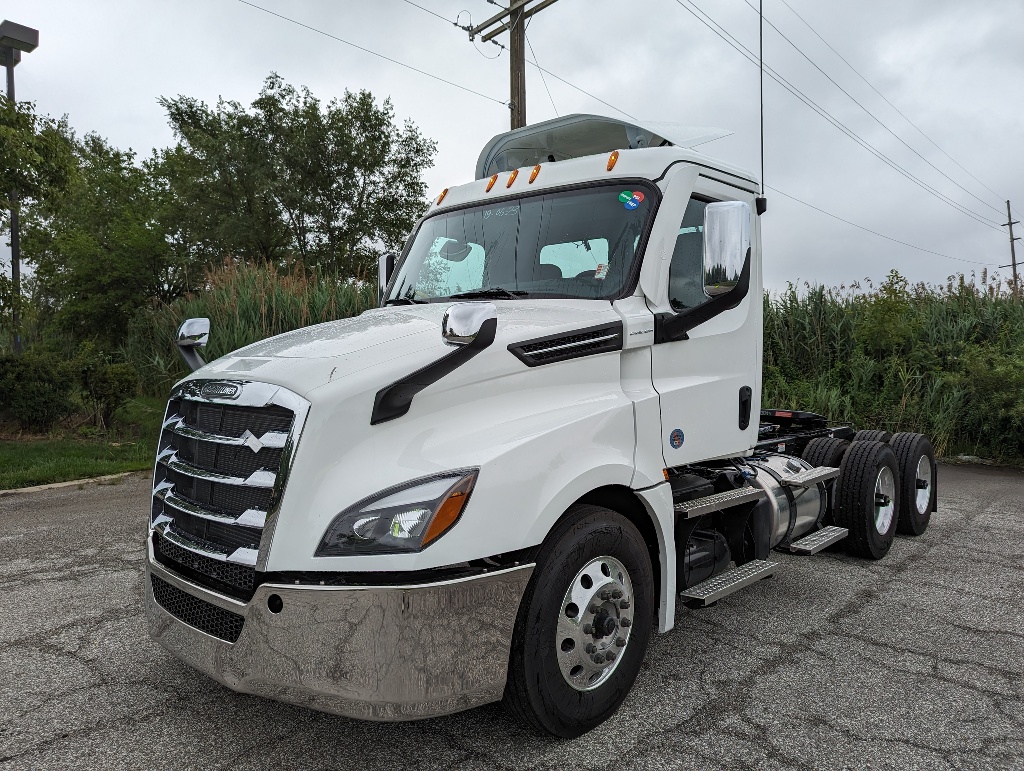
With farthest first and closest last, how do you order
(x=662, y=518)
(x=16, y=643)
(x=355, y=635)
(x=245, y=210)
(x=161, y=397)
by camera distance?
(x=245, y=210) < (x=161, y=397) < (x=16, y=643) < (x=662, y=518) < (x=355, y=635)

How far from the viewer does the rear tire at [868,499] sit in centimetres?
562

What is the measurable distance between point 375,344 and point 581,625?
4.57 feet


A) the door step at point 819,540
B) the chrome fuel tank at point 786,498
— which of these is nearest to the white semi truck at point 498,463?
the chrome fuel tank at point 786,498

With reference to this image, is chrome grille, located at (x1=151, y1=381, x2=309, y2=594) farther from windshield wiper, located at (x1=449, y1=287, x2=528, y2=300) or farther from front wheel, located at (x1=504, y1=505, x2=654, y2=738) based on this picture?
windshield wiper, located at (x1=449, y1=287, x2=528, y2=300)

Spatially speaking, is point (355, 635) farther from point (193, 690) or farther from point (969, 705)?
point (969, 705)

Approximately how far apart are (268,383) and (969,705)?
3.33 m

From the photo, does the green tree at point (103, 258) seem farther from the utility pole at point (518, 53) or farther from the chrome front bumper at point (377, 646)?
A: the chrome front bumper at point (377, 646)

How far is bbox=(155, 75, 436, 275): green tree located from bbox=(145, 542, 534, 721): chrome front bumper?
89.5ft

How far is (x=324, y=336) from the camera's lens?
333cm

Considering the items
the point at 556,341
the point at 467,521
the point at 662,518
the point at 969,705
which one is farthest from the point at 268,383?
the point at 969,705

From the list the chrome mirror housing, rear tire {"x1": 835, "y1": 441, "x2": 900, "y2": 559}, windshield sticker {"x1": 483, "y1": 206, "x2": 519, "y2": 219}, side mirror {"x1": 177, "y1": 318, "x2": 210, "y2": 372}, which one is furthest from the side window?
rear tire {"x1": 835, "y1": 441, "x2": 900, "y2": 559}

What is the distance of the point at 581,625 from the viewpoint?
300 centimetres

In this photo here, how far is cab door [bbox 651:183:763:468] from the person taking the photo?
140 inches

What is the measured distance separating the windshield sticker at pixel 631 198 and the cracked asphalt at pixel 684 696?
2.29 m
